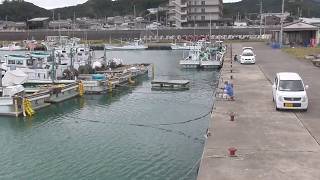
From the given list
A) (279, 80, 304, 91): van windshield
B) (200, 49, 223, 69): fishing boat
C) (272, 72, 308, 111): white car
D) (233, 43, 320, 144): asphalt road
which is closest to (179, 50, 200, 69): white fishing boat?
(200, 49, 223, 69): fishing boat

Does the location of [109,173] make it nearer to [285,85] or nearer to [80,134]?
[80,134]

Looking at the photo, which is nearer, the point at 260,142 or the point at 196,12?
the point at 260,142

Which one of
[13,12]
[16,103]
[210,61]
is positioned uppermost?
[13,12]

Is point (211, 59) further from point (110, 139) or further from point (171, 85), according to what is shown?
point (110, 139)

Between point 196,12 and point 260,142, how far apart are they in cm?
12515

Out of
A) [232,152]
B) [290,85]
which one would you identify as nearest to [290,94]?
[290,85]

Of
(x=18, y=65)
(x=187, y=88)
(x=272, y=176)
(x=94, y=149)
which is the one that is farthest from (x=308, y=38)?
(x=272, y=176)

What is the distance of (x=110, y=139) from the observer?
23766mm

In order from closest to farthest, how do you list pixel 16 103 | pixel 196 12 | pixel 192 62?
pixel 16 103 < pixel 192 62 < pixel 196 12

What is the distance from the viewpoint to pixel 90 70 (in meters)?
48.3

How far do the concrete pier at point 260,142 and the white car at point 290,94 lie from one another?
390 mm

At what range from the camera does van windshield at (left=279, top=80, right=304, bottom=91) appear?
76.7 feet

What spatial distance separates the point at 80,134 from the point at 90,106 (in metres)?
9.36

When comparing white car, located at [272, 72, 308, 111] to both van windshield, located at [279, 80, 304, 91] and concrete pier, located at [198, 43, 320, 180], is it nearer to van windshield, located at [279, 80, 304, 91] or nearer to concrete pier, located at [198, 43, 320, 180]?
van windshield, located at [279, 80, 304, 91]
